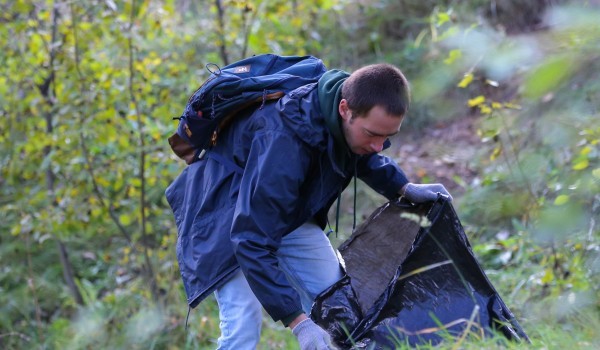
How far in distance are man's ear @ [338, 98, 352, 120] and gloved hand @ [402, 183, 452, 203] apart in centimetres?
69

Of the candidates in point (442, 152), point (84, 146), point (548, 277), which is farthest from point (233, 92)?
point (442, 152)

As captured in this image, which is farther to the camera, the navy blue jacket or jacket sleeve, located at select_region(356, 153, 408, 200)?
jacket sleeve, located at select_region(356, 153, 408, 200)

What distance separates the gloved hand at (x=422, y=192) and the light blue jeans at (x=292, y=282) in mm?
422

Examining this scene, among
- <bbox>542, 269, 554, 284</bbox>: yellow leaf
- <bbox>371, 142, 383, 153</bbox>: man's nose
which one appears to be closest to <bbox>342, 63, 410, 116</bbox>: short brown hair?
<bbox>371, 142, 383, 153</bbox>: man's nose

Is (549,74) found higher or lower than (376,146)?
lower

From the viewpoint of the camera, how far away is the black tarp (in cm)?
319

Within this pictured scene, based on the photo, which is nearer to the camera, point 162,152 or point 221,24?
point 162,152

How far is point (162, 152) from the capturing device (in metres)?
6.13

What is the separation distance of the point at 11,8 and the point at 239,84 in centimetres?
375

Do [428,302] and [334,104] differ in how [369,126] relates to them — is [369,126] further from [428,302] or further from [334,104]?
[428,302]

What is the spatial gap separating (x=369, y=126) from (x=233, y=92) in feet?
1.92

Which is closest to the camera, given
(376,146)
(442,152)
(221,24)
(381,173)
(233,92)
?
(376,146)

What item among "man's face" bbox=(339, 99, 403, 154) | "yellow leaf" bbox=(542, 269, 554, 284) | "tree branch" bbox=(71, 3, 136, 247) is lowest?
"yellow leaf" bbox=(542, 269, 554, 284)

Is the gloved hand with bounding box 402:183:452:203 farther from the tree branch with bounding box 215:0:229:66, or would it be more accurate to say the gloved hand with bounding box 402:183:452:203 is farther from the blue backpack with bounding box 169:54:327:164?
the tree branch with bounding box 215:0:229:66
